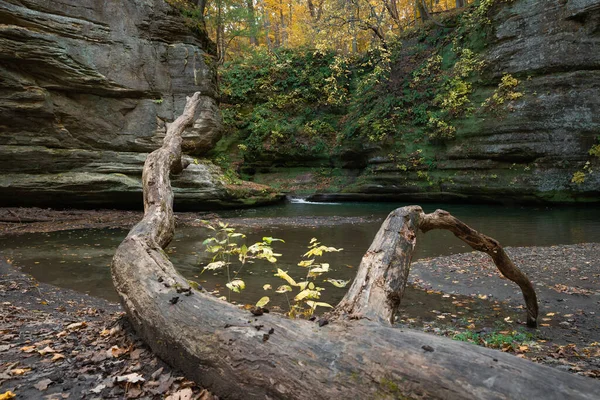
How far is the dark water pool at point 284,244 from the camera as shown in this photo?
21.6 feet

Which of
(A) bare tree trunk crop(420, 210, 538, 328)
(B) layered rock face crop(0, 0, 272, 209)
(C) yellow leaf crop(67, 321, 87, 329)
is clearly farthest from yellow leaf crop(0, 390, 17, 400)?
A: (B) layered rock face crop(0, 0, 272, 209)

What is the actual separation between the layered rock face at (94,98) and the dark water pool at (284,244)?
11.6 feet

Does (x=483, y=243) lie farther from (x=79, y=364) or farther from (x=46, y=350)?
(x=46, y=350)

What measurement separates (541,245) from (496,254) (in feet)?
21.6

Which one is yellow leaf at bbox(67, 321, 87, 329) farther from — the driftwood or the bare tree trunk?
the bare tree trunk

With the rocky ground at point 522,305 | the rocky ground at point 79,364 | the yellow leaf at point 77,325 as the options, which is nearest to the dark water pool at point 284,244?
the rocky ground at point 522,305

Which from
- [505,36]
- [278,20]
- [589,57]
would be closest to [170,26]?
[505,36]

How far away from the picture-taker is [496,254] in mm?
4230

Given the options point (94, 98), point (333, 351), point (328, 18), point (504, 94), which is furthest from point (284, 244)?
point (328, 18)

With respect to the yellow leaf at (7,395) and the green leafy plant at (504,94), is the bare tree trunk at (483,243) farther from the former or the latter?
the green leafy plant at (504,94)

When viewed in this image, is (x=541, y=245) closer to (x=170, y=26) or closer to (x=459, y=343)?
(x=459, y=343)

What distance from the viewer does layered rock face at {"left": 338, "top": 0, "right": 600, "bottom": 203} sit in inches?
577

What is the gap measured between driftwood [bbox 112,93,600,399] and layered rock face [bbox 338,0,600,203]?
15.6m

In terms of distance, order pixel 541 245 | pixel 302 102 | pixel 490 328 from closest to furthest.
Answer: pixel 490 328 → pixel 541 245 → pixel 302 102
